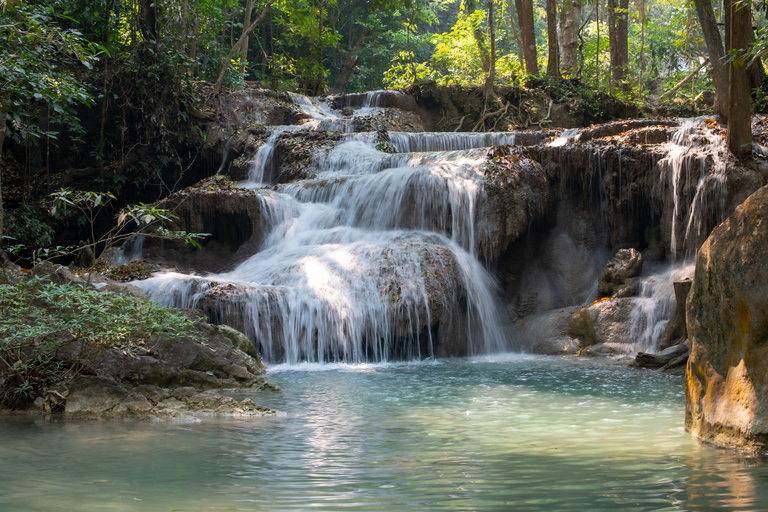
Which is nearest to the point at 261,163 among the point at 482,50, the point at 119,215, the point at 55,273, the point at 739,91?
the point at 55,273

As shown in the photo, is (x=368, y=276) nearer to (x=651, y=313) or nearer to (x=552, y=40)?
(x=651, y=313)

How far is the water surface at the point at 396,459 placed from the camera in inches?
125

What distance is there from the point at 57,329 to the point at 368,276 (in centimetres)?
653

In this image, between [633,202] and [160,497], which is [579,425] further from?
[633,202]

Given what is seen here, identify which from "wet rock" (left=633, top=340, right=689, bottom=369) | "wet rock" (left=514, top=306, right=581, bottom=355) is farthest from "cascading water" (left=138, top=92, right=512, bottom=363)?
"wet rock" (left=633, top=340, right=689, bottom=369)

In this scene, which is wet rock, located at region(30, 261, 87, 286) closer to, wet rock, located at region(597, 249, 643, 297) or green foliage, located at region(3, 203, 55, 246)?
green foliage, located at region(3, 203, 55, 246)

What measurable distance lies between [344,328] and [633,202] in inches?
267

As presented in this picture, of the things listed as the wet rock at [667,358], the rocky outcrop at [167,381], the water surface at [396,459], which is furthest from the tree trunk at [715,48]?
the rocky outcrop at [167,381]

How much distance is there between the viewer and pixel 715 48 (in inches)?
504

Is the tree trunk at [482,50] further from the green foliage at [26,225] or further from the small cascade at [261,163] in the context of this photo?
the green foliage at [26,225]

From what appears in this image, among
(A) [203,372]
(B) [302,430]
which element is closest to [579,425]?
(B) [302,430]

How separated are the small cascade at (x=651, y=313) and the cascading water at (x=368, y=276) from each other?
2454mm

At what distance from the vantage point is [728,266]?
422 cm

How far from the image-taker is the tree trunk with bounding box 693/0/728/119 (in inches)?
487
